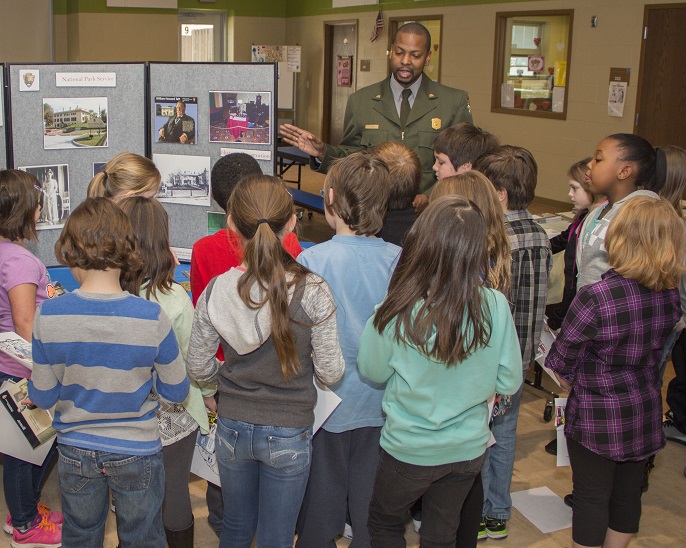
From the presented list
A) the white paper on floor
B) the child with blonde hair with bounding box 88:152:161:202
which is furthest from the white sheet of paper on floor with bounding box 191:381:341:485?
the white paper on floor

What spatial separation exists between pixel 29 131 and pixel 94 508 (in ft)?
5.80

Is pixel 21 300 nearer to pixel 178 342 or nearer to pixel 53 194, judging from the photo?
pixel 178 342

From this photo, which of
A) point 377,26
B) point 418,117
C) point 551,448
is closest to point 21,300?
point 418,117

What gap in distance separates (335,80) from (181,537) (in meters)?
12.0

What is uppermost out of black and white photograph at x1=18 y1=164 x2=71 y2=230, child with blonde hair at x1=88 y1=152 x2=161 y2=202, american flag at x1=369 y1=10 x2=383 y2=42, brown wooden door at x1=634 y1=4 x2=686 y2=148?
american flag at x1=369 y1=10 x2=383 y2=42

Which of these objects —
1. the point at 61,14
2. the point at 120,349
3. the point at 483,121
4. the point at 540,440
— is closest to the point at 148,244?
the point at 120,349

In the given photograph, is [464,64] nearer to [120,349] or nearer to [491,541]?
[491,541]

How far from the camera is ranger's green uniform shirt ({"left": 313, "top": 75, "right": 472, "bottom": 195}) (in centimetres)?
336

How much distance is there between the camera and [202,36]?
1409cm

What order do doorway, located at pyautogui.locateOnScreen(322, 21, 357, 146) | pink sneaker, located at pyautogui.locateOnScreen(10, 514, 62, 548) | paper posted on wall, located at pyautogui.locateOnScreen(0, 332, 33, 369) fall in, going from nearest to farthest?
1. paper posted on wall, located at pyautogui.locateOnScreen(0, 332, 33, 369)
2. pink sneaker, located at pyautogui.locateOnScreen(10, 514, 62, 548)
3. doorway, located at pyautogui.locateOnScreen(322, 21, 357, 146)

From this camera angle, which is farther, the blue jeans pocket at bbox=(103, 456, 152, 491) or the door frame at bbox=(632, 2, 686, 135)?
the door frame at bbox=(632, 2, 686, 135)

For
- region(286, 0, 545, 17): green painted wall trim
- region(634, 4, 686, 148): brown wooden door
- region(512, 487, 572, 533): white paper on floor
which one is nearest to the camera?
region(512, 487, 572, 533): white paper on floor

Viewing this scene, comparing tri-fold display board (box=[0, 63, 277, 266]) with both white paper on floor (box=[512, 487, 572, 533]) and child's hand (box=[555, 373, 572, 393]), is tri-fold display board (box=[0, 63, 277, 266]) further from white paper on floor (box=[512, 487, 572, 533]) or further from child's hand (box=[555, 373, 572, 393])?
white paper on floor (box=[512, 487, 572, 533])

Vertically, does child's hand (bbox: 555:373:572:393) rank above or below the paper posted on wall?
below
